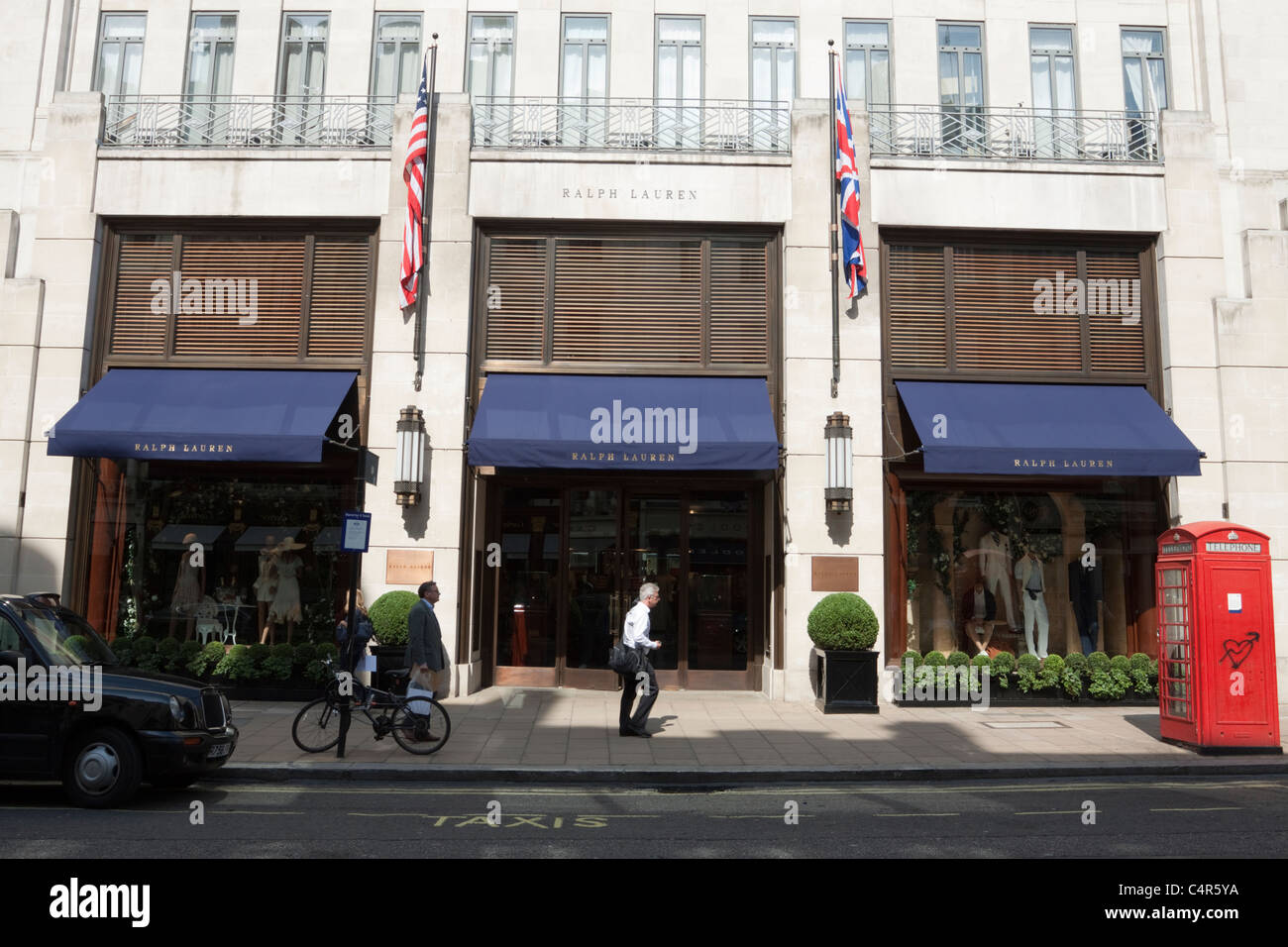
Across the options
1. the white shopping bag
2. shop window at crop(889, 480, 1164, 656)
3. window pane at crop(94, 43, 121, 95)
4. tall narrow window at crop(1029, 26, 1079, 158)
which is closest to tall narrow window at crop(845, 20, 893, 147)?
tall narrow window at crop(1029, 26, 1079, 158)

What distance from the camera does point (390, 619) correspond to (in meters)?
13.7

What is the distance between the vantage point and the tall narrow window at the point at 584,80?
Answer: 16453mm

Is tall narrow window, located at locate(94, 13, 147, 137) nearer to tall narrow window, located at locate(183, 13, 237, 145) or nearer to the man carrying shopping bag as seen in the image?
tall narrow window, located at locate(183, 13, 237, 145)

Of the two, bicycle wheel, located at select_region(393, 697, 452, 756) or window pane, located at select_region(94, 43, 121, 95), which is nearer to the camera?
bicycle wheel, located at select_region(393, 697, 452, 756)

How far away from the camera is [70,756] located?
807 centimetres

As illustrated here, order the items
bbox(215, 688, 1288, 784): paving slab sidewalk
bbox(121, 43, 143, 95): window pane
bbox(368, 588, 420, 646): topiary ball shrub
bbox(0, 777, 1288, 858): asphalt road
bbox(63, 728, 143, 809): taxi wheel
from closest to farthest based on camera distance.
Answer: bbox(0, 777, 1288, 858): asphalt road < bbox(63, 728, 143, 809): taxi wheel < bbox(215, 688, 1288, 784): paving slab sidewalk < bbox(368, 588, 420, 646): topiary ball shrub < bbox(121, 43, 143, 95): window pane

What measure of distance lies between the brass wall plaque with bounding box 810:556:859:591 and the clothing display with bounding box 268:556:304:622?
8504 mm

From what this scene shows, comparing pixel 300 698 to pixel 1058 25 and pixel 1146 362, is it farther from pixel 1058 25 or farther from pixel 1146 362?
pixel 1058 25

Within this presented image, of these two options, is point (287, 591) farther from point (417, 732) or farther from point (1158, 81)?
point (1158, 81)

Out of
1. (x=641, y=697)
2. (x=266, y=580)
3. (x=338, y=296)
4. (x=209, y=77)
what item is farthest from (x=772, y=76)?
(x=266, y=580)

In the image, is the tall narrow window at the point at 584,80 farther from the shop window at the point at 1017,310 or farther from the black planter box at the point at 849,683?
the black planter box at the point at 849,683

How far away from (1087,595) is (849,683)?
4.98 m

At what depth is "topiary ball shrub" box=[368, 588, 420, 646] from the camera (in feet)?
44.8

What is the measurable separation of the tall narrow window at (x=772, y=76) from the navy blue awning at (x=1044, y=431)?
528cm
